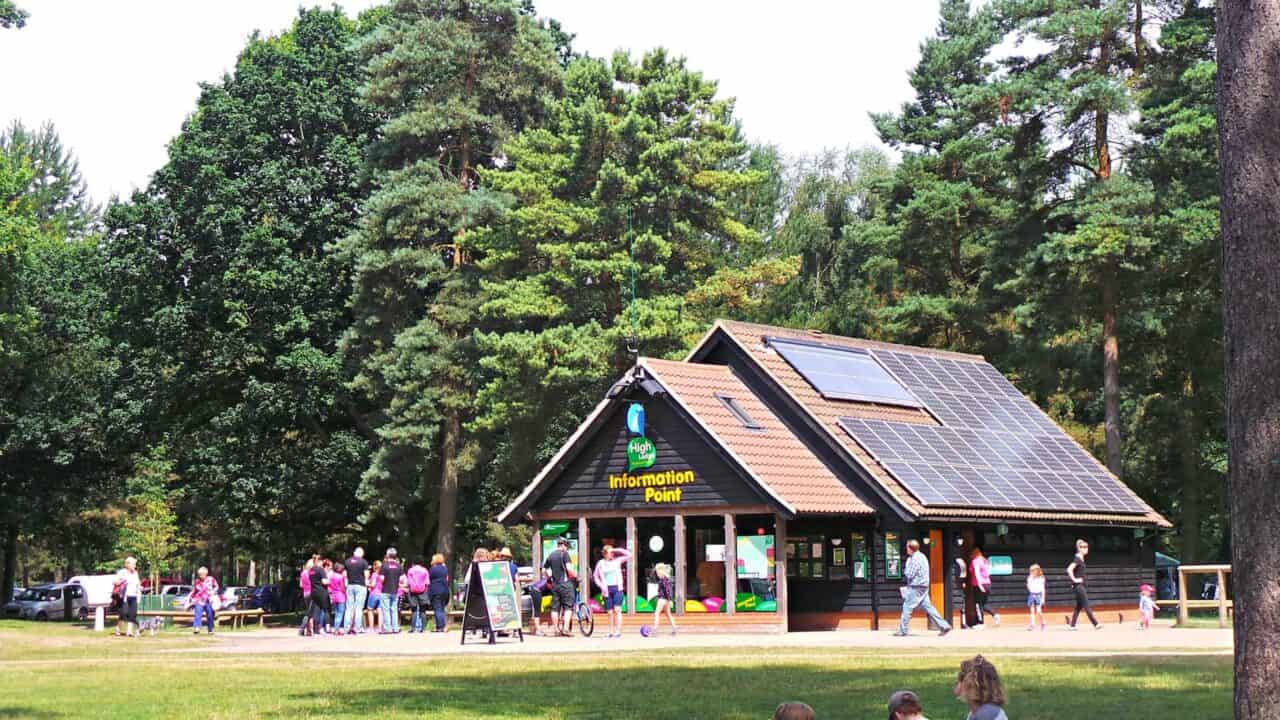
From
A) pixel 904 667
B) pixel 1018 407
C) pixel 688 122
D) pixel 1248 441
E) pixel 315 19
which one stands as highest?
pixel 315 19

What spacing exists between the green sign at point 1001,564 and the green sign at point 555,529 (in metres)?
9.39

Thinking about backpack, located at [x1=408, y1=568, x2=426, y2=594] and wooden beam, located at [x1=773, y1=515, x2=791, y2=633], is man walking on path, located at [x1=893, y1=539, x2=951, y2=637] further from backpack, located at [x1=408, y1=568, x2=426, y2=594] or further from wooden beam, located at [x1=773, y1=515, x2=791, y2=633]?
backpack, located at [x1=408, y1=568, x2=426, y2=594]

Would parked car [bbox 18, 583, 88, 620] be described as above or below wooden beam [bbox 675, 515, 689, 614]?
below

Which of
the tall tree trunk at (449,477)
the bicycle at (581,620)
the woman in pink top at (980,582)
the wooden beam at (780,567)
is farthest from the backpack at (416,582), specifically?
the woman in pink top at (980,582)

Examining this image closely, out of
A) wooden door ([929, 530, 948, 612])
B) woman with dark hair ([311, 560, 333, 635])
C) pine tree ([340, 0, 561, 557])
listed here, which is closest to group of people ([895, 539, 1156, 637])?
wooden door ([929, 530, 948, 612])

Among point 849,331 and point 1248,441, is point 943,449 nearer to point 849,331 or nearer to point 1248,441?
point 849,331

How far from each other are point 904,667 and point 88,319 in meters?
44.1

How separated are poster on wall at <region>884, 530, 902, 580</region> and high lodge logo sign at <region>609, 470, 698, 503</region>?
4.26 meters

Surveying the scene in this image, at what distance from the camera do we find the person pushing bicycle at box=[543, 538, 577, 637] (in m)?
32.3

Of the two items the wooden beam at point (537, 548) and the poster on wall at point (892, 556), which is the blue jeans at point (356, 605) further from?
the poster on wall at point (892, 556)

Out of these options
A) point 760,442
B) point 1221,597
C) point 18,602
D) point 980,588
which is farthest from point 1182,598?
point 18,602

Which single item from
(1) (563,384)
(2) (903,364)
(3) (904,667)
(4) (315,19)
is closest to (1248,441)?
(3) (904,667)

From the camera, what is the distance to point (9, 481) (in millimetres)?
58250

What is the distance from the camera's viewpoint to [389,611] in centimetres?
3784
